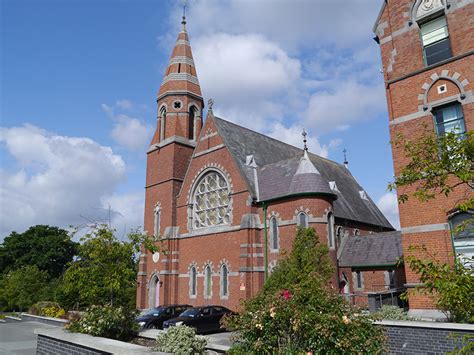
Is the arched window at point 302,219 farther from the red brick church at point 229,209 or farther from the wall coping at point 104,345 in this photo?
the wall coping at point 104,345

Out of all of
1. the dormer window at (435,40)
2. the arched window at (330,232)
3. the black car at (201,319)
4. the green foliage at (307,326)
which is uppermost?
the dormer window at (435,40)

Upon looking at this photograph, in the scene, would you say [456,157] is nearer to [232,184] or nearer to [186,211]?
[232,184]

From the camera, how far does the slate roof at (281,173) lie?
25500 mm

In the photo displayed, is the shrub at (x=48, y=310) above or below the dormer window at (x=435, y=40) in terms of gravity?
below

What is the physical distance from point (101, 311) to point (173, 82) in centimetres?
2689

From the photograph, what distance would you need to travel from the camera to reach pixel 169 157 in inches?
1266

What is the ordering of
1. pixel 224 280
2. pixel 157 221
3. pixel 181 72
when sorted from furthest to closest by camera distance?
pixel 181 72, pixel 157 221, pixel 224 280

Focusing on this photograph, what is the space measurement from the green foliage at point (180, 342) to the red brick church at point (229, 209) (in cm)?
1319

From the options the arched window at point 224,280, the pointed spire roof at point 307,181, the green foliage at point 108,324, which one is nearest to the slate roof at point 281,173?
the pointed spire roof at point 307,181

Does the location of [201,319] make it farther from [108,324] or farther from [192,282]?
[108,324]

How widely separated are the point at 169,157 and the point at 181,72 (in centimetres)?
858

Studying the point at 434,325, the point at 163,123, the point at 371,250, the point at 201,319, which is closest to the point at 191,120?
the point at 163,123

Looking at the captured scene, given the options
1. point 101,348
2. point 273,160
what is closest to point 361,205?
point 273,160

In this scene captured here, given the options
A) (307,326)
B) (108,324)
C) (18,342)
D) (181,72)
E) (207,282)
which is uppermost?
(181,72)
